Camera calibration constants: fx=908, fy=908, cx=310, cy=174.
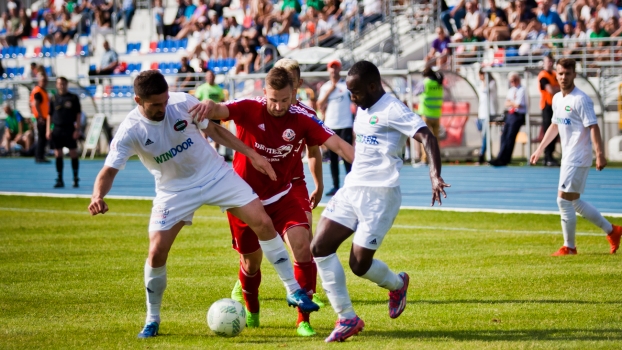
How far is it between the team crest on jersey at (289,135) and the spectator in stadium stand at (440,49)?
63.5ft

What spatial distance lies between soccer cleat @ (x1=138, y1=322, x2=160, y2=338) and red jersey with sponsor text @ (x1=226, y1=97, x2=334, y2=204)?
1.34 meters

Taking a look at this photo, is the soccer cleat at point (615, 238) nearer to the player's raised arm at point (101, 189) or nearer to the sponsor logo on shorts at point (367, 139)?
the sponsor logo on shorts at point (367, 139)

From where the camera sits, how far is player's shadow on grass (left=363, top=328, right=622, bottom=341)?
6441 millimetres

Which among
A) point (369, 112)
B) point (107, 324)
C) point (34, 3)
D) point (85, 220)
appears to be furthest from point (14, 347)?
point (34, 3)

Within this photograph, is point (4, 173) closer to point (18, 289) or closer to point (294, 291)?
point (18, 289)

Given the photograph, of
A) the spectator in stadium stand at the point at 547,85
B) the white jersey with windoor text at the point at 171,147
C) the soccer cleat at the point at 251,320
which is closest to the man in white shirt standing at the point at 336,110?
the spectator in stadium stand at the point at 547,85

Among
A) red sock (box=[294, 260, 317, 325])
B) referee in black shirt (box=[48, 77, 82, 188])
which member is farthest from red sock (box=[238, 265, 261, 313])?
referee in black shirt (box=[48, 77, 82, 188])

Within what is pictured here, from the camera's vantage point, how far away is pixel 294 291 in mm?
6688

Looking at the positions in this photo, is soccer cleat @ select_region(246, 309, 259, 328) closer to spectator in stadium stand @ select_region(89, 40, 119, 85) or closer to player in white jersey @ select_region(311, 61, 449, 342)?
player in white jersey @ select_region(311, 61, 449, 342)

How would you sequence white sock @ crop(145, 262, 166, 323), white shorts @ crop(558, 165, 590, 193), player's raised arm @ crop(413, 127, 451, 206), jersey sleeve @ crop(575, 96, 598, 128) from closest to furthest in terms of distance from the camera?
player's raised arm @ crop(413, 127, 451, 206) → white sock @ crop(145, 262, 166, 323) → jersey sleeve @ crop(575, 96, 598, 128) → white shorts @ crop(558, 165, 590, 193)

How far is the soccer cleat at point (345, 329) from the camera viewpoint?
251 inches

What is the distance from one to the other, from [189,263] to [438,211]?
19.1 feet

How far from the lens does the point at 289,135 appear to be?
7.33 m

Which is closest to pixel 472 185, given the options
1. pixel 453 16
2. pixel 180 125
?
pixel 453 16
